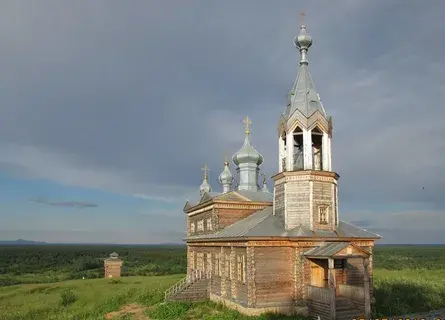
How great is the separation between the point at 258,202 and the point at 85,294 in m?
16.6

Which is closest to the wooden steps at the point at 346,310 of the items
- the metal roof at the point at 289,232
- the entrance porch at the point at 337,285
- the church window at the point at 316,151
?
the entrance porch at the point at 337,285

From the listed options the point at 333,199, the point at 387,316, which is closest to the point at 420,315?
the point at 387,316

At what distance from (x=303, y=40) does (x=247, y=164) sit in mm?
11749

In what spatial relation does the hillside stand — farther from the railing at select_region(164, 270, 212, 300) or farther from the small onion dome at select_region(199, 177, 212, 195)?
the small onion dome at select_region(199, 177, 212, 195)

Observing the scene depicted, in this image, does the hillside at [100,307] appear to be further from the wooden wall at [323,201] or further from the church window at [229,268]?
the wooden wall at [323,201]

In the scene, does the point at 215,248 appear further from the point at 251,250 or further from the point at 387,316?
the point at 387,316

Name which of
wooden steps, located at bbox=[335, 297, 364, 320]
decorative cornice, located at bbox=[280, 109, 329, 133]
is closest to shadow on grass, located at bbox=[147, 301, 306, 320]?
wooden steps, located at bbox=[335, 297, 364, 320]

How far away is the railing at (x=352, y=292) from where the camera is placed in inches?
833

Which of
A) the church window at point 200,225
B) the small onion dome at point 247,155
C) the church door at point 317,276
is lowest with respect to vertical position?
the church door at point 317,276

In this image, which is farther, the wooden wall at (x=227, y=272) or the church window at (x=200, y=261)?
the church window at (x=200, y=261)

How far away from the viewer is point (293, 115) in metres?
25.7

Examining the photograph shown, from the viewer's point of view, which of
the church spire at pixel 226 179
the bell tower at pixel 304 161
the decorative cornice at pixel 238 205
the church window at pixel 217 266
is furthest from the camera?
the church spire at pixel 226 179

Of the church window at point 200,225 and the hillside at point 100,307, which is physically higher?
the church window at point 200,225

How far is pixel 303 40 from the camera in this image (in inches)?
1087
